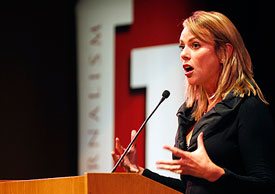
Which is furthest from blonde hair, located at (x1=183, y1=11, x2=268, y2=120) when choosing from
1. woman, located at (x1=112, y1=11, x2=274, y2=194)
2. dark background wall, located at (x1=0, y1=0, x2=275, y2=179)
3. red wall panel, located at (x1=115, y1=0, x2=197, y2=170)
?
dark background wall, located at (x1=0, y1=0, x2=275, y2=179)

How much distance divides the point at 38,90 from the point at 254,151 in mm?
2652

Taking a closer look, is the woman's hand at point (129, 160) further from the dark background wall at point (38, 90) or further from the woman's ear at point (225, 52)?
the dark background wall at point (38, 90)

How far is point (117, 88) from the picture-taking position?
11.9ft

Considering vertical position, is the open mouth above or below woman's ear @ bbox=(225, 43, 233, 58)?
below

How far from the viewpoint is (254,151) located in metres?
1.52

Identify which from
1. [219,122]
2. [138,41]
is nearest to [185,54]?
[219,122]

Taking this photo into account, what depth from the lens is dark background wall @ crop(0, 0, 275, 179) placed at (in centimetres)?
368

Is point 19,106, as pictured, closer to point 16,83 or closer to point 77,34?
point 16,83

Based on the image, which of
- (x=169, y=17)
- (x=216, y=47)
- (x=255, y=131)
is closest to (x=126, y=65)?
(x=169, y=17)

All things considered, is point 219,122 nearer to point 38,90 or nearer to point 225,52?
point 225,52

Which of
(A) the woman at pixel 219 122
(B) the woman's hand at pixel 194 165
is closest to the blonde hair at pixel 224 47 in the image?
(A) the woman at pixel 219 122

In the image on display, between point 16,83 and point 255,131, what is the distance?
259cm

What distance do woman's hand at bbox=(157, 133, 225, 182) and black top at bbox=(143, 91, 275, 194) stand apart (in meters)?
0.04

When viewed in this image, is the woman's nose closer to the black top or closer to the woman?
the woman
